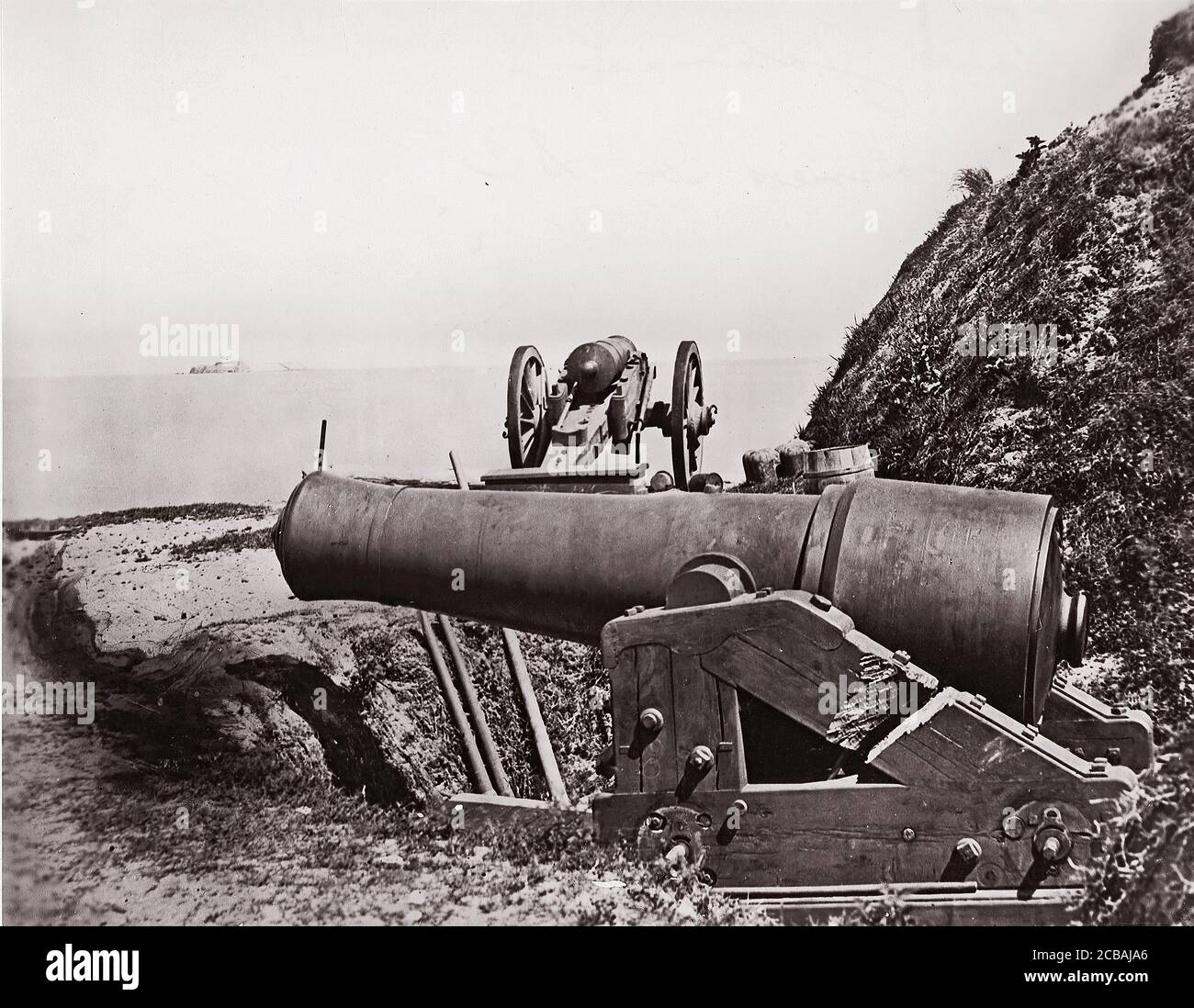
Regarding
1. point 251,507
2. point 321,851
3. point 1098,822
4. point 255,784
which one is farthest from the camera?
point 251,507

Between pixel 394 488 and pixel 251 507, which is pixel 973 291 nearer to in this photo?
pixel 394 488

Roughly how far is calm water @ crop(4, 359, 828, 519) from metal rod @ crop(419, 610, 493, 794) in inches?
167

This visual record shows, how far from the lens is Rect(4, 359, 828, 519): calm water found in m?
11.2

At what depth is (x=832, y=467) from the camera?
17.4 ft

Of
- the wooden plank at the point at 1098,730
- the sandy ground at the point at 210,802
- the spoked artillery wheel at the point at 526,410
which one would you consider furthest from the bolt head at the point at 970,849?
the spoked artillery wheel at the point at 526,410

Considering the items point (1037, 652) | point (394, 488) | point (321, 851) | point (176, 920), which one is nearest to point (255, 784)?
point (321, 851)

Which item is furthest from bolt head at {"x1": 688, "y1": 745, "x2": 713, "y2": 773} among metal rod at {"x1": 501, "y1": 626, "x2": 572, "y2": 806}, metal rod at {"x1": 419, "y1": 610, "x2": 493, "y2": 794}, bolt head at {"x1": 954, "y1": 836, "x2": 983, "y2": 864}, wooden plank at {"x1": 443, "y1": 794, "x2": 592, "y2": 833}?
metal rod at {"x1": 419, "y1": 610, "x2": 493, "y2": 794}

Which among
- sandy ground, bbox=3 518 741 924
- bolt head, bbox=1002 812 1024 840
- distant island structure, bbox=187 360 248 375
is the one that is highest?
distant island structure, bbox=187 360 248 375

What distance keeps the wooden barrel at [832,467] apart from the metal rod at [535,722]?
6.69 ft

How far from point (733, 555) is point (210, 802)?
10.0 ft

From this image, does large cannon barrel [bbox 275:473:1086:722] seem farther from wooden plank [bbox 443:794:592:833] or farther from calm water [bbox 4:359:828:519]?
calm water [bbox 4:359:828:519]

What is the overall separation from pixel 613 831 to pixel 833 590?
1299 millimetres

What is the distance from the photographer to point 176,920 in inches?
167

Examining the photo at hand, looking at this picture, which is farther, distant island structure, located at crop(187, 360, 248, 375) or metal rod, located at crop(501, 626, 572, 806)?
distant island structure, located at crop(187, 360, 248, 375)
